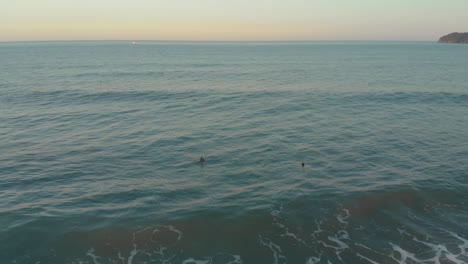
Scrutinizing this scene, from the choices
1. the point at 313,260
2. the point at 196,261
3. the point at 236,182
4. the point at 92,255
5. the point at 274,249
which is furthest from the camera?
the point at 236,182

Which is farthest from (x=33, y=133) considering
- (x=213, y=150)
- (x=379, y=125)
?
(x=379, y=125)

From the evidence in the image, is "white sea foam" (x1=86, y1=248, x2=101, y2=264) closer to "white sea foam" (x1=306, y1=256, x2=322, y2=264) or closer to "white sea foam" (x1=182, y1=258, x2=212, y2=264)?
"white sea foam" (x1=182, y1=258, x2=212, y2=264)

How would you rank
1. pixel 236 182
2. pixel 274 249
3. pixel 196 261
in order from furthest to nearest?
pixel 236 182
pixel 274 249
pixel 196 261

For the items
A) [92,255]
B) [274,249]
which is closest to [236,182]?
[274,249]

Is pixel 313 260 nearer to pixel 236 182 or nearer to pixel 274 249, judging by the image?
pixel 274 249

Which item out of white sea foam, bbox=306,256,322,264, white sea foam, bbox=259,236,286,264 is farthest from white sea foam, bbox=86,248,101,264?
white sea foam, bbox=306,256,322,264

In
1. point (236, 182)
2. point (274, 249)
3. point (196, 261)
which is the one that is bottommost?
point (196, 261)

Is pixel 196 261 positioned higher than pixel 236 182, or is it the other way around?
pixel 236 182

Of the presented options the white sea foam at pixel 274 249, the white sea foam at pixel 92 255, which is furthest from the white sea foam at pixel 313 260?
the white sea foam at pixel 92 255

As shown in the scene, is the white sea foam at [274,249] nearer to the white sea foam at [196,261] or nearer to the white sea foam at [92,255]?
the white sea foam at [196,261]

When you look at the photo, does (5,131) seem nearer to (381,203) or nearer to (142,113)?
(142,113)
